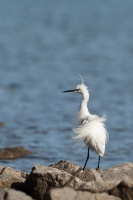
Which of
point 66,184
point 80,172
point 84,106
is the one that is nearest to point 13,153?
point 84,106

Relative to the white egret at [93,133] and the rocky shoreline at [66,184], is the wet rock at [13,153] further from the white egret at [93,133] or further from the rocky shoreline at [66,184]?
the rocky shoreline at [66,184]

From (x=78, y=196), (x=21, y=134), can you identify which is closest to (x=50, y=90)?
(x=21, y=134)

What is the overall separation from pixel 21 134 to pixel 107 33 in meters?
24.6

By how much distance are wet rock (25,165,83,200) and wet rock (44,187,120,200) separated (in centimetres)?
47

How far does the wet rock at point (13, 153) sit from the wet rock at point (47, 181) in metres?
4.29

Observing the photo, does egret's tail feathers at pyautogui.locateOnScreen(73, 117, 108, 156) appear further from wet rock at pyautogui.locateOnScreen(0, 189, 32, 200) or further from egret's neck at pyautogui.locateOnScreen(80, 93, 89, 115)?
wet rock at pyautogui.locateOnScreen(0, 189, 32, 200)

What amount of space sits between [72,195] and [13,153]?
5452 millimetres

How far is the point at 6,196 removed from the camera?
23.1ft

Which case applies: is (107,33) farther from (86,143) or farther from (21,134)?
(86,143)

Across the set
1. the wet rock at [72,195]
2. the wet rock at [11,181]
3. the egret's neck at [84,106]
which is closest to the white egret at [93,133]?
the egret's neck at [84,106]

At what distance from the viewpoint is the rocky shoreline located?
23.2 ft

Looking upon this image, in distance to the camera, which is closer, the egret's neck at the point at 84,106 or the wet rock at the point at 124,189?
the wet rock at the point at 124,189

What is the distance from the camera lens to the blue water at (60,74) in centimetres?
1390

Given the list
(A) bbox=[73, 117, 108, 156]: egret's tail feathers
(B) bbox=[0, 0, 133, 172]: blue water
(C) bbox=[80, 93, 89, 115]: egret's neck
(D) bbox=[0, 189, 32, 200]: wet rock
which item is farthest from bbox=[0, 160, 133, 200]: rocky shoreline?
(B) bbox=[0, 0, 133, 172]: blue water
